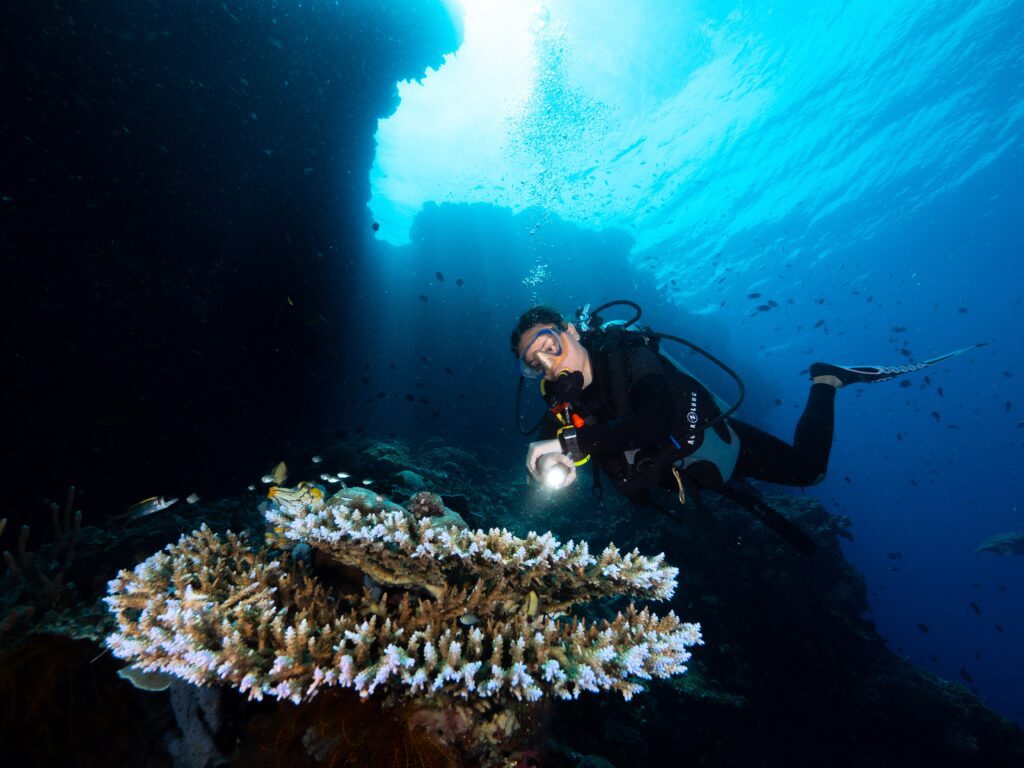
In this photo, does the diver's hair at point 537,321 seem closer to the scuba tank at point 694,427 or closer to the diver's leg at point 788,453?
the scuba tank at point 694,427

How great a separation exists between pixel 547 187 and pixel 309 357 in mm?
23695

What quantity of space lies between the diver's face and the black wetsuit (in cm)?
26

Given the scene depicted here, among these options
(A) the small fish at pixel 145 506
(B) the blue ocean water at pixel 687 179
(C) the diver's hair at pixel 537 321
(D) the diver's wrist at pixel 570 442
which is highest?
(B) the blue ocean water at pixel 687 179

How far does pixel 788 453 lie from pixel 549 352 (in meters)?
3.49

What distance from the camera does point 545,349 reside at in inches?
162

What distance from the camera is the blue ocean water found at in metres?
21.0

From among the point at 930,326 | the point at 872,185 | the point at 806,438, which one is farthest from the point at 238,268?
the point at 930,326

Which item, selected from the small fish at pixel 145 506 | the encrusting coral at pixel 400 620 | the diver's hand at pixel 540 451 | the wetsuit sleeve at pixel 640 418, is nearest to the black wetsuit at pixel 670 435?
the wetsuit sleeve at pixel 640 418

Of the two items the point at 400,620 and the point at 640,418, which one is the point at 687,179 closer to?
the point at 640,418

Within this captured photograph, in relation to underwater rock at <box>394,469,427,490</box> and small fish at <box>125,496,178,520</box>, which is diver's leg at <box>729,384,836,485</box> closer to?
underwater rock at <box>394,469,427,490</box>

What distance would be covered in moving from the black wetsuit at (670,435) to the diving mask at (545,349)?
1.48ft

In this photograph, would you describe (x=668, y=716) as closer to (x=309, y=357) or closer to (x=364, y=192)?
(x=309, y=357)

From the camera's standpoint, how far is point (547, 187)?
104 feet

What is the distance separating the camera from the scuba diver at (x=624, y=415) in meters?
3.45
